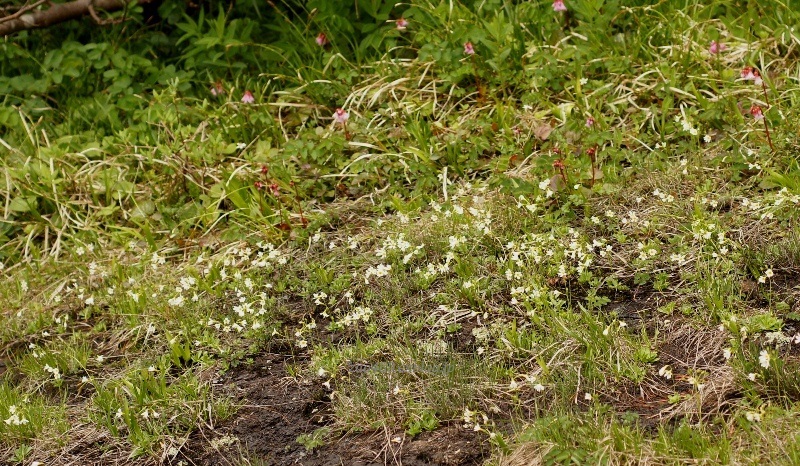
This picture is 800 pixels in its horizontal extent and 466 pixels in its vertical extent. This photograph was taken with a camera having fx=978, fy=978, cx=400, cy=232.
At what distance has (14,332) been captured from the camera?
4.41 metres

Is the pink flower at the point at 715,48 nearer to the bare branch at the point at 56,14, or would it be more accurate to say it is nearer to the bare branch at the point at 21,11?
the bare branch at the point at 56,14

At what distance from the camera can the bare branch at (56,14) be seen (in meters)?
5.89

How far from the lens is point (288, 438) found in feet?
11.1

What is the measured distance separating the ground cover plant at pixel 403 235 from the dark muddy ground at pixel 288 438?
11 millimetres

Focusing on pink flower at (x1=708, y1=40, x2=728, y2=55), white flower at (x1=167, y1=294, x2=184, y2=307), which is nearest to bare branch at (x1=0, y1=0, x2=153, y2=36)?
white flower at (x1=167, y1=294, x2=184, y2=307)

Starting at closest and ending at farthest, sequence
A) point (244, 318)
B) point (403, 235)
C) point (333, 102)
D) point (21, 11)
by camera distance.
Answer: point (244, 318)
point (403, 235)
point (333, 102)
point (21, 11)

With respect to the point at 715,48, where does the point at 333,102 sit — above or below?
below

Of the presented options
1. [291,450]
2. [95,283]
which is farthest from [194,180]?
[291,450]

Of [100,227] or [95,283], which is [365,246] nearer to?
[95,283]

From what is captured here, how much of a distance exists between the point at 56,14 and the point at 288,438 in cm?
371

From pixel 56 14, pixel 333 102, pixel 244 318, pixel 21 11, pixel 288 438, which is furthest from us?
pixel 56 14

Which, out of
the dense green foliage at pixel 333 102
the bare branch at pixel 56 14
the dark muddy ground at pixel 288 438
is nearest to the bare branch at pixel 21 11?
the bare branch at pixel 56 14

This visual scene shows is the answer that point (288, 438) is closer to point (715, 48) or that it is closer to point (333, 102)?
point (333, 102)

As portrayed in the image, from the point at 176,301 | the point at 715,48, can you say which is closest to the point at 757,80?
the point at 715,48
